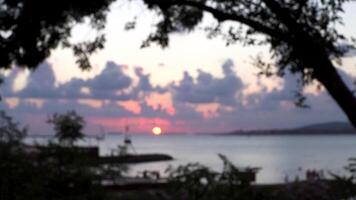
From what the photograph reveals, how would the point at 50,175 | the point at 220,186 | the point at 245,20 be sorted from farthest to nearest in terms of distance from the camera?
the point at 245,20, the point at 50,175, the point at 220,186

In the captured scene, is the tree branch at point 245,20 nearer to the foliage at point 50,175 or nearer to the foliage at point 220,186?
the foliage at point 220,186

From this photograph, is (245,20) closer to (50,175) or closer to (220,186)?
(220,186)

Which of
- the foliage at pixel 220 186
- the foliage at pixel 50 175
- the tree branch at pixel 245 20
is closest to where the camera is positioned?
the foliage at pixel 220 186

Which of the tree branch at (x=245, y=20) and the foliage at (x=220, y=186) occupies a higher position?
the tree branch at (x=245, y=20)

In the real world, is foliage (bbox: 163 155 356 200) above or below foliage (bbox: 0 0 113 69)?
below

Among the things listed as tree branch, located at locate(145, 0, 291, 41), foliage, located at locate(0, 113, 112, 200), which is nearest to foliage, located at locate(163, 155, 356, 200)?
foliage, located at locate(0, 113, 112, 200)

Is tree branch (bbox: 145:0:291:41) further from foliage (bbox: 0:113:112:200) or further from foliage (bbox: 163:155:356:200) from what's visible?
foliage (bbox: 0:113:112:200)

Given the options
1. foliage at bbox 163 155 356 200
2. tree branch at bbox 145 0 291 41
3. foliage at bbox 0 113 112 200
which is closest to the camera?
foliage at bbox 163 155 356 200

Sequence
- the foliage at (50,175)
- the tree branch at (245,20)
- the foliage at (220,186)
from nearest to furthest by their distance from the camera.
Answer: the foliage at (220,186) < the foliage at (50,175) < the tree branch at (245,20)

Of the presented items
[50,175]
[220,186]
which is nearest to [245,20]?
[220,186]

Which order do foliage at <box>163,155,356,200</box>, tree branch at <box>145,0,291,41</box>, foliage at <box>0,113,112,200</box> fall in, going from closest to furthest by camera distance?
1. foliage at <box>163,155,356,200</box>
2. foliage at <box>0,113,112,200</box>
3. tree branch at <box>145,0,291,41</box>

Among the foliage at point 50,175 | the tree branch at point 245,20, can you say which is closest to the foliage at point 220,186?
the foliage at point 50,175

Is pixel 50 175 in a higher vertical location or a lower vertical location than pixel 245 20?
lower

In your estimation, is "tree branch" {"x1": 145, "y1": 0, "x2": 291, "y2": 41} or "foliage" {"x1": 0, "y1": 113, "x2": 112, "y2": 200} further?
"tree branch" {"x1": 145, "y1": 0, "x2": 291, "y2": 41}
